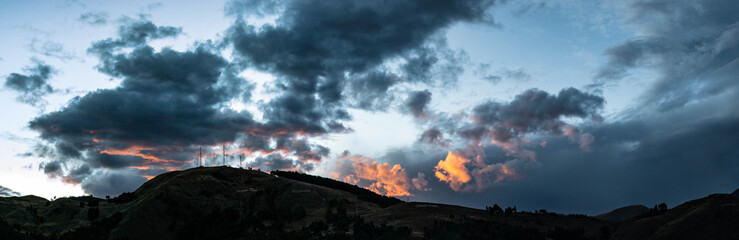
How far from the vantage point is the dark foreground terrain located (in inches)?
2237

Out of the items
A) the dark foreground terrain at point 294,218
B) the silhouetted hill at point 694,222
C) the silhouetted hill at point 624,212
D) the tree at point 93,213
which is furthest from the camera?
the silhouetted hill at point 624,212

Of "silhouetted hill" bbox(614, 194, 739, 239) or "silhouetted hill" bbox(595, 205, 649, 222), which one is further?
"silhouetted hill" bbox(595, 205, 649, 222)

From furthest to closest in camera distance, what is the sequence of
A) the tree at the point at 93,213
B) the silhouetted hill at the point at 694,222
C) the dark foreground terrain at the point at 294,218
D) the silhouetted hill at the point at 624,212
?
the silhouetted hill at the point at 624,212 → the tree at the point at 93,213 → the dark foreground terrain at the point at 294,218 → the silhouetted hill at the point at 694,222

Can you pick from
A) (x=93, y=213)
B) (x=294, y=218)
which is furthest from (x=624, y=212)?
(x=93, y=213)

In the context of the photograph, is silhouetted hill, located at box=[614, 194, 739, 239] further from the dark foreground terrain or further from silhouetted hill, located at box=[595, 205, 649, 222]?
silhouetted hill, located at box=[595, 205, 649, 222]

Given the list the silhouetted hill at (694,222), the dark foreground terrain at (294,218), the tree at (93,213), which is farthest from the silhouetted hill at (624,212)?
the tree at (93,213)

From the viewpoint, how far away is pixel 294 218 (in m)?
84.9

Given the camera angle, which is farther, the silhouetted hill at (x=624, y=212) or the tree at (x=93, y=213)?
the silhouetted hill at (x=624, y=212)

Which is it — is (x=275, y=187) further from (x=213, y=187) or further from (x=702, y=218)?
(x=702, y=218)

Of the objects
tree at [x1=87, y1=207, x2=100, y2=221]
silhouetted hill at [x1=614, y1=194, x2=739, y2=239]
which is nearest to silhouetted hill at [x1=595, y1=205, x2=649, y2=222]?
silhouetted hill at [x1=614, y1=194, x2=739, y2=239]

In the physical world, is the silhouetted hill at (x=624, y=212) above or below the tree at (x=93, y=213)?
below

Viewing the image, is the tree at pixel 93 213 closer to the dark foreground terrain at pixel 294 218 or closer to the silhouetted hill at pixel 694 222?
the dark foreground terrain at pixel 294 218

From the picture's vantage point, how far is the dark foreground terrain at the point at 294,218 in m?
56.8

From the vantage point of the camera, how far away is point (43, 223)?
76.8m
